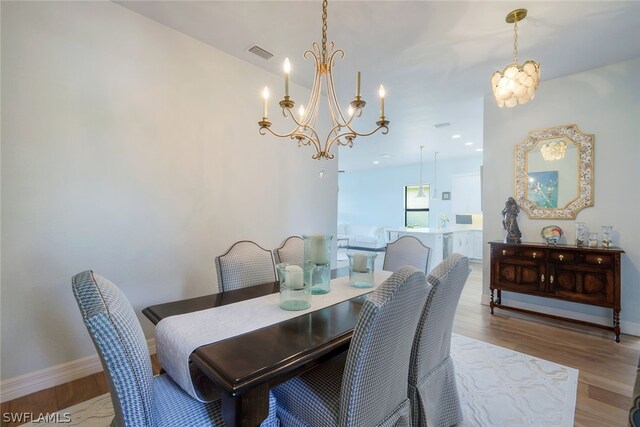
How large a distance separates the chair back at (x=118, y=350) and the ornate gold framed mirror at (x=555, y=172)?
4.12 meters

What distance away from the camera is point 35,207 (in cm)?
191

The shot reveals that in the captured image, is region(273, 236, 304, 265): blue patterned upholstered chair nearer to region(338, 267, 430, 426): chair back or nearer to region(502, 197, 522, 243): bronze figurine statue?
region(338, 267, 430, 426): chair back

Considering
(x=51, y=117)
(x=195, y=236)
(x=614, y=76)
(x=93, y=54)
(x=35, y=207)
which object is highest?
(x=614, y=76)

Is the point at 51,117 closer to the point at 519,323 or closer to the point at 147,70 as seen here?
the point at 147,70

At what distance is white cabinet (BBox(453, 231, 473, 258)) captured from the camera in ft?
22.8

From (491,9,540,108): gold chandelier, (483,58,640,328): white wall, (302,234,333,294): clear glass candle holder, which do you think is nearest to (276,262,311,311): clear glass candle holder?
(302,234,333,294): clear glass candle holder

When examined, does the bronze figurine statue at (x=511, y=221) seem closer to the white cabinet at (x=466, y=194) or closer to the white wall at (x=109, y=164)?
the white wall at (x=109, y=164)

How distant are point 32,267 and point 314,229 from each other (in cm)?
267

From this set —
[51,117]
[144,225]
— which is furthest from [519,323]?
[51,117]

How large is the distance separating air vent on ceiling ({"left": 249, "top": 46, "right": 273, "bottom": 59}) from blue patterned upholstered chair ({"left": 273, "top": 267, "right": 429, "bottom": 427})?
2.66 meters

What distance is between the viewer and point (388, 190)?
9.37 m

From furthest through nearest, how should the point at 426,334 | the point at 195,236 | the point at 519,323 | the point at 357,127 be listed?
the point at 357,127, the point at 519,323, the point at 195,236, the point at 426,334

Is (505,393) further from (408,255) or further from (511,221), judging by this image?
(511,221)

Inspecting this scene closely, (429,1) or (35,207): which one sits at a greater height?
(429,1)
